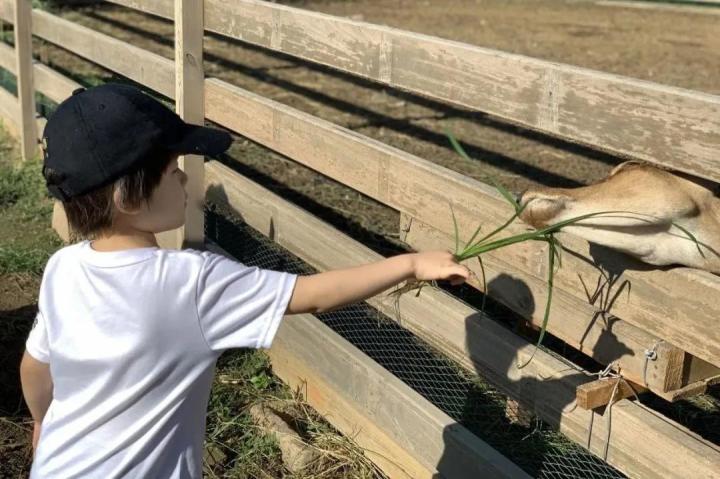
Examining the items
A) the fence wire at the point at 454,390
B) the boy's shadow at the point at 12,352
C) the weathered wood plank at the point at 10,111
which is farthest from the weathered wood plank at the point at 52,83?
the fence wire at the point at 454,390

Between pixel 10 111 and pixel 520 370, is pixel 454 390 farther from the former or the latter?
pixel 10 111

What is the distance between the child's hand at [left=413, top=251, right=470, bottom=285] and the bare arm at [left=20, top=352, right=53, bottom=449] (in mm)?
842

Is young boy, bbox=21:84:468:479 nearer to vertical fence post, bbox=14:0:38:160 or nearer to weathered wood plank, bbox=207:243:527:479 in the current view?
weathered wood plank, bbox=207:243:527:479

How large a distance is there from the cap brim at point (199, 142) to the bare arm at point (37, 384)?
59 centimetres

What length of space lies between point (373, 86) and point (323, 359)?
18.0ft

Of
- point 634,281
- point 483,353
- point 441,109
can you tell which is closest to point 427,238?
point 483,353

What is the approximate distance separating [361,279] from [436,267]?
14cm

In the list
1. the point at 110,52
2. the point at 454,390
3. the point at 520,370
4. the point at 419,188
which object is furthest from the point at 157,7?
the point at 520,370

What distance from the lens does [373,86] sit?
28.5 feet

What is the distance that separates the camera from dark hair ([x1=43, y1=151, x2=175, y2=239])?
185 cm

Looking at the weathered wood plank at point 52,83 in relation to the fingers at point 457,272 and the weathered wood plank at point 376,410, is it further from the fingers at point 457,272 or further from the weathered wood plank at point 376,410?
the fingers at point 457,272

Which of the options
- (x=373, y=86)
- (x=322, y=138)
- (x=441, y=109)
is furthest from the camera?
(x=373, y=86)

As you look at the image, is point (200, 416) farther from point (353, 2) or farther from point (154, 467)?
point (353, 2)

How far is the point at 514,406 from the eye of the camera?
334 cm
